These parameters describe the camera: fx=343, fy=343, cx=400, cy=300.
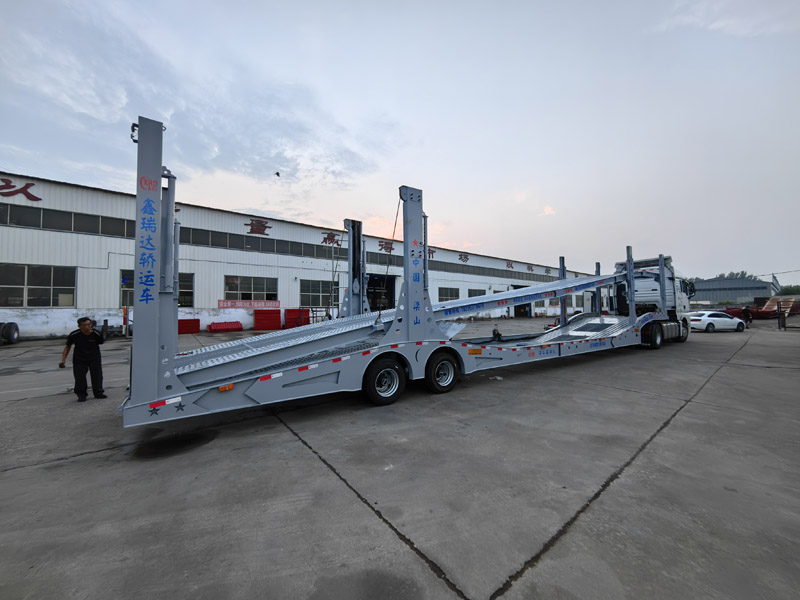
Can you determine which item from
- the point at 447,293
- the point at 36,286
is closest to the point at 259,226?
the point at 36,286

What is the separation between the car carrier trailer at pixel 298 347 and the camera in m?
4.18

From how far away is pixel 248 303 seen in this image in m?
24.3

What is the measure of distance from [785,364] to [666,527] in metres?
11.4

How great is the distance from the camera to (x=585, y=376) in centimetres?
827

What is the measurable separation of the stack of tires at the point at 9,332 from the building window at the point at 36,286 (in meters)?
1.88

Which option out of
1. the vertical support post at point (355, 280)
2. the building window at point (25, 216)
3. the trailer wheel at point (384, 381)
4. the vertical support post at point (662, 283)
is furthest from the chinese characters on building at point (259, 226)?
the vertical support post at point (662, 283)

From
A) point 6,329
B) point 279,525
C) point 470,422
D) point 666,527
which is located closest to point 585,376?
point 470,422

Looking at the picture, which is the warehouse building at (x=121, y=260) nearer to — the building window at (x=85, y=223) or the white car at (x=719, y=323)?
the building window at (x=85, y=223)

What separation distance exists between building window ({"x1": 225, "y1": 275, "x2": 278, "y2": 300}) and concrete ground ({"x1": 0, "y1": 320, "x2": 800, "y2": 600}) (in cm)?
1896

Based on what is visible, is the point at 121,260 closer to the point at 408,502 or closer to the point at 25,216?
the point at 25,216

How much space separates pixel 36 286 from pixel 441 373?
23501 millimetres

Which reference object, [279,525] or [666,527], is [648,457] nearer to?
[666,527]

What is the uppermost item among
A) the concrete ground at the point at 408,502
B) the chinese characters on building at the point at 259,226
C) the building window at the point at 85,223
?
the chinese characters on building at the point at 259,226

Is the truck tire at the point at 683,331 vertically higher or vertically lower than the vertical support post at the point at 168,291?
lower
